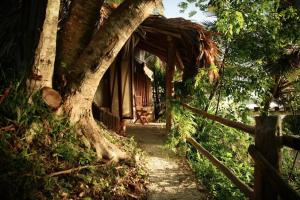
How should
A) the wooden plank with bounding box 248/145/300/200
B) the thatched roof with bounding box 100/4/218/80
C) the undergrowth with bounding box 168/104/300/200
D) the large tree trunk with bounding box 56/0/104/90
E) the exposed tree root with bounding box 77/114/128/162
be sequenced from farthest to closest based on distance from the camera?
the thatched roof with bounding box 100/4/218/80, the undergrowth with bounding box 168/104/300/200, the large tree trunk with bounding box 56/0/104/90, the exposed tree root with bounding box 77/114/128/162, the wooden plank with bounding box 248/145/300/200

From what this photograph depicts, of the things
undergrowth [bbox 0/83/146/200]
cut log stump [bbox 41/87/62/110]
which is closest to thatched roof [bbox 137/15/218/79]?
cut log stump [bbox 41/87/62/110]

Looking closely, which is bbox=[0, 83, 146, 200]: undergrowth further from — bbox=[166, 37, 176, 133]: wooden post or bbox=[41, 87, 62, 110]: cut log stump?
bbox=[166, 37, 176, 133]: wooden post

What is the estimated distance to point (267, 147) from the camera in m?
2.38

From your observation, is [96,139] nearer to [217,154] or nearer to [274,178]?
[274,178]

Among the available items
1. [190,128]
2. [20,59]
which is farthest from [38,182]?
[190,128]

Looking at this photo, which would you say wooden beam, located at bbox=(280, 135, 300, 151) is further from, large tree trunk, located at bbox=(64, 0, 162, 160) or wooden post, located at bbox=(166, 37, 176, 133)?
wooden post, located at bbox=(166, 37, 176, 133)

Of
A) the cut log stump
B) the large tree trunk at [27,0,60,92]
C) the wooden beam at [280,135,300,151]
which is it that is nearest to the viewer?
the wooden beam at [280,135,300,151]

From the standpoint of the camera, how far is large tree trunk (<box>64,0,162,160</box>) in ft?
14.3

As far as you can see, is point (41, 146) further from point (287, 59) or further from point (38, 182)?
point (287, 59)

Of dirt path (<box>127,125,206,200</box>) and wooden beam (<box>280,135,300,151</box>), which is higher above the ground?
wooden beam (<box>280,135,300,151</box>)

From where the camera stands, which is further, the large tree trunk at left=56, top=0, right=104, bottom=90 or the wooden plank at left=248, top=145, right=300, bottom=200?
the large tree trunk at left=56, top=0, right=104, bottom=90

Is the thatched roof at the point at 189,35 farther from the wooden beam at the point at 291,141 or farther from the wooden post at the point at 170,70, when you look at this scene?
the wooden beam at the point at 291,141

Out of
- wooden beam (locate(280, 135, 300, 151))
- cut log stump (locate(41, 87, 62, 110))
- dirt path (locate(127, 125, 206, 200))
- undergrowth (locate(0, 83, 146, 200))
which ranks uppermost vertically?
cut log stump (locate(41, 87, 62, 110))

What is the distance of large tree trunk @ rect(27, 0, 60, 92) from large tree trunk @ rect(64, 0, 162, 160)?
476 mm
